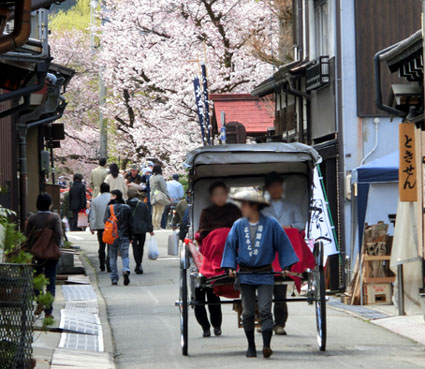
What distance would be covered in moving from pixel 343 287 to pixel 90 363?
30.3 ft

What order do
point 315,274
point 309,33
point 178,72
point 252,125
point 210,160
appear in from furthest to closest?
point 178,72 → point 252,125 → point 309,33 → point 210,160 → point 315,274

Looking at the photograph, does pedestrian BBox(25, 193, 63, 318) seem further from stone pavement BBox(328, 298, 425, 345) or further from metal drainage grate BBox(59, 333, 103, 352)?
stone pavement BBox(328, 298, 425, 345)

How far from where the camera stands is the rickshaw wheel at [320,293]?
11.1 m

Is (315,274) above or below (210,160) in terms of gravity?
below

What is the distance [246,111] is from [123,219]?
504 inches

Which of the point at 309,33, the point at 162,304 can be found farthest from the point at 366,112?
the point at 162,304

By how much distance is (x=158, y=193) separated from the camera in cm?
2961

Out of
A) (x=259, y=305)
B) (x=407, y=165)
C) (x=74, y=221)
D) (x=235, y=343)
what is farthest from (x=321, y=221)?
(x=74, y=221)

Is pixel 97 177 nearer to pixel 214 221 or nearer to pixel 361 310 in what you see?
pixel 361 310

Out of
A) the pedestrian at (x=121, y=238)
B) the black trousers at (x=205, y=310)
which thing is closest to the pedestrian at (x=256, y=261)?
the black trousers at (x=205, y=310)

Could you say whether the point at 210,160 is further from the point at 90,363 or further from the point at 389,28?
the point at 389,28

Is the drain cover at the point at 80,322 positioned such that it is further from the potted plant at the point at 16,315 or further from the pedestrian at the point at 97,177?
the pedestrian at the point at 97,177

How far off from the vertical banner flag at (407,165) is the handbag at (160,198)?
1579 cm

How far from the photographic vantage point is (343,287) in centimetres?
1919
